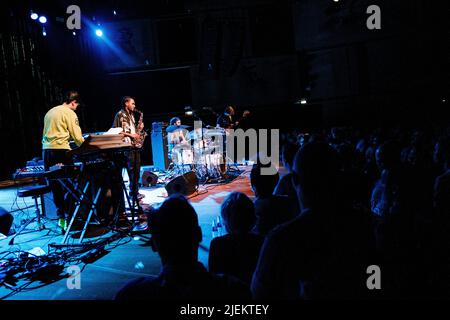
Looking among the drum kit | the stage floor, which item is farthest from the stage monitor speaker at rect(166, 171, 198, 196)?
the drum kit

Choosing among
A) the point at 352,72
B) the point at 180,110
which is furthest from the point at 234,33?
the point at 352,72

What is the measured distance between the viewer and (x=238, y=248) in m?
1.98

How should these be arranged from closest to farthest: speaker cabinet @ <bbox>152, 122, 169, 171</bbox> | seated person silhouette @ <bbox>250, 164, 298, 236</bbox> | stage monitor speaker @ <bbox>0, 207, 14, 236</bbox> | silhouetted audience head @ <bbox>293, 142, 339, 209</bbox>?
silhouetted audience head @ <bbox>293, 142, 339, 209</bbox> < seated person silhouette @ <bbox>250, 164, 298, 236</bbox> < stage monitor speaker @ <bbox>0, 207, 14, 236</bbox> < speaker cabinet @ <bbox>152, 122, 169, 171</bbox>

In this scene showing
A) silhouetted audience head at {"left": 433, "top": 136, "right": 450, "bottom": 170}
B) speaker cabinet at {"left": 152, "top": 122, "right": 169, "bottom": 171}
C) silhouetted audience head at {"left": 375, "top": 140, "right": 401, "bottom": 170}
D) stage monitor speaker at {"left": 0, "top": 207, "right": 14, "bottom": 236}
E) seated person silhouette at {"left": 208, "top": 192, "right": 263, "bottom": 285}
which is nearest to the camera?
seated person silhouette at {"left": 208, "top": 192, "right": 263, "bottom": 285}

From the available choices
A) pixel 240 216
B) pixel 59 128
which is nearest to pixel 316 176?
pixel 240 216

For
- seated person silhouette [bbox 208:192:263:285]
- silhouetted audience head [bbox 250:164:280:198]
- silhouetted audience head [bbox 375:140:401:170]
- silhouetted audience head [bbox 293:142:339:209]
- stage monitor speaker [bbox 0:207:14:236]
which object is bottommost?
stage monitor speaker [bbox 0:207:14:236]

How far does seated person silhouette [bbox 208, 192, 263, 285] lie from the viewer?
1.95m

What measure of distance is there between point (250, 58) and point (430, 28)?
6.34m

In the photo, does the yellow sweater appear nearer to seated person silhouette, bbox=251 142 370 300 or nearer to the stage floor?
the stage floor

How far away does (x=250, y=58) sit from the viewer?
13.5m

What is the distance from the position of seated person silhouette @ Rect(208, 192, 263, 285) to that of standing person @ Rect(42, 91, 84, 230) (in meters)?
3.57

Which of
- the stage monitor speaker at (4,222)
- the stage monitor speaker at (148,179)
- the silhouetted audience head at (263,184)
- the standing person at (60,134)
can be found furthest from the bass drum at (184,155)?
the silhouetted audience head at (263,184)

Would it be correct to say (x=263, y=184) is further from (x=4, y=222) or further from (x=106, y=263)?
(x=4, y=222)
